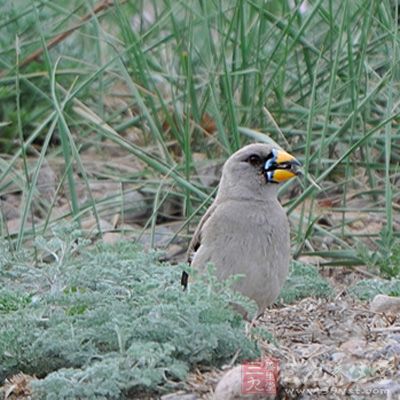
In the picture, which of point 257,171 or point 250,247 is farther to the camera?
point 257,171

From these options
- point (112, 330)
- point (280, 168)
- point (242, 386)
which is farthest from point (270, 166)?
point (242, 386)

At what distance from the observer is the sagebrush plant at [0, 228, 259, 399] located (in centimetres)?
389

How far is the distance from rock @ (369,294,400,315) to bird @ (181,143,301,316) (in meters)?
0.37

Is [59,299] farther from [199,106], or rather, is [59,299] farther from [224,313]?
[199,106]

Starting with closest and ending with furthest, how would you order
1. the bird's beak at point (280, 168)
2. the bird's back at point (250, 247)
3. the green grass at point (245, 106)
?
the bird's back at point (250, 247) < the bird's beak at point (280, 168) < the green grass at point (245, 106)

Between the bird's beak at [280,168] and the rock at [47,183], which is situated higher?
the bird's beak at [280,168]

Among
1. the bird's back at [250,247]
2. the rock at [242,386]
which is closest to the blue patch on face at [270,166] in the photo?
the bird's back at [250,247]

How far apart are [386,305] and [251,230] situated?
1.96 ft

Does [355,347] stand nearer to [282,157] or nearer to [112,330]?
[112,330]

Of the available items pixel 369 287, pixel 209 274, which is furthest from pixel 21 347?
pixel 369 287

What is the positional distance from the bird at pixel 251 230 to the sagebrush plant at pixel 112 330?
342 mm

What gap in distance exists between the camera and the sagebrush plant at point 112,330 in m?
3.89

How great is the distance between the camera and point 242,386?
12.4ft

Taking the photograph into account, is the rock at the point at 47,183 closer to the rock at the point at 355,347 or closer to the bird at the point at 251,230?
the bird at the point at 251,230
